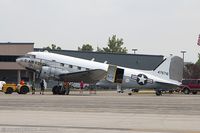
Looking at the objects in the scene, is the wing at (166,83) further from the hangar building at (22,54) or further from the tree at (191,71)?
the tree at (191,71)

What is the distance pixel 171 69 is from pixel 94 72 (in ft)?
35.1

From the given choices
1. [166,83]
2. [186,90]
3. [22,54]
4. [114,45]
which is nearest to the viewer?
[166,83]

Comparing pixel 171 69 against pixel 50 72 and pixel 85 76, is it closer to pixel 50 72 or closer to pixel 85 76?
pixel 85 76

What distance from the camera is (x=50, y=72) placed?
4694 centimetres

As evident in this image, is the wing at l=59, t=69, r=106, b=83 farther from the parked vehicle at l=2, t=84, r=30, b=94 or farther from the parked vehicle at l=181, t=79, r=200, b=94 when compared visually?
the parked vehicle at l=181, t=79, r=200, b=94

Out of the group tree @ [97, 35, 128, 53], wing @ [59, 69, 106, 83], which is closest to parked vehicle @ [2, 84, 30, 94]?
wing @ [59, 69, 106, 83]

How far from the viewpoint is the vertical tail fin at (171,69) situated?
174ft

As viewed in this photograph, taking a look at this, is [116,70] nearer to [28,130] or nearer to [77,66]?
[77,66]

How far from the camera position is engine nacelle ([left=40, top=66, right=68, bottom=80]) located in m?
46.9

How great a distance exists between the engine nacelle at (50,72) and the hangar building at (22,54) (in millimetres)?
41117

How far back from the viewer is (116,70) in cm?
5034

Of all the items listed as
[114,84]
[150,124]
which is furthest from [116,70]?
[150,124]

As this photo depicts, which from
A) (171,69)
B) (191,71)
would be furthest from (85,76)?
(191,71)

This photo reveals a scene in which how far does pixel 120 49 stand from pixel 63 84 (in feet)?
339
